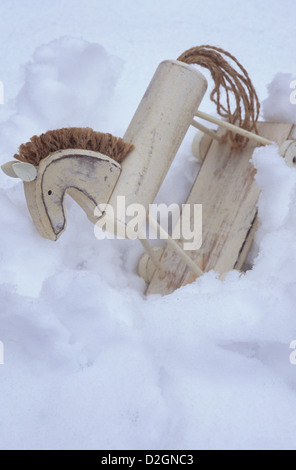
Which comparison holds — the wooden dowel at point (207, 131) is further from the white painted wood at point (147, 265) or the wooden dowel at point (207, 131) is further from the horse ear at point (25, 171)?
the horse ear at point (25, 171)

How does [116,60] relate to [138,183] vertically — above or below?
above

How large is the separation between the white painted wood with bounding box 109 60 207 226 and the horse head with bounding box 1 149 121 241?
0.08 ft

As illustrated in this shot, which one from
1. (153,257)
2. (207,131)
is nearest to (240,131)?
(207,131)

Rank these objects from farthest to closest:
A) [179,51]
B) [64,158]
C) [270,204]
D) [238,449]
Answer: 1. [179,51]
2. [270,204]
3. [64,158]
4. [238,449]

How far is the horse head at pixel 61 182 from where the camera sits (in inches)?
26.3

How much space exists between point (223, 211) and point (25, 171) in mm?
331

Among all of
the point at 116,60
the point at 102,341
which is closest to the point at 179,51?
the point at 116,60

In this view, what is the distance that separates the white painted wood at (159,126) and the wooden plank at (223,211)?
0.15 meters

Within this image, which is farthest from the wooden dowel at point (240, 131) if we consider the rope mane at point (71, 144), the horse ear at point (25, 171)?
the horse ear at point (25, 171)

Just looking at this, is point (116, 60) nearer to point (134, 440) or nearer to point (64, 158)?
point (64, 158)

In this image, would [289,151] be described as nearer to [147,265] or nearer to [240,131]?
[240,131]

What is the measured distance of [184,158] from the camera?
3.16 feet

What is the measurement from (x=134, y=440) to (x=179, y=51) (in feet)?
2.58

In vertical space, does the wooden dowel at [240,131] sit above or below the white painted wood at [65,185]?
above
